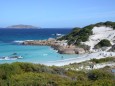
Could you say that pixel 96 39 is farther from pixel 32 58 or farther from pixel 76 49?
pixel 32 58

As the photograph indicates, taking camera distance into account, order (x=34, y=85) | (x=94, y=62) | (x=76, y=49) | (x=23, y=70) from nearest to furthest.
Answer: (x=34, y=85), (x=23, y=70), (x=94, y=62), (x=76, y=49)

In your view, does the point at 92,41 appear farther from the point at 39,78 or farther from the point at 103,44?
the point at 39,78

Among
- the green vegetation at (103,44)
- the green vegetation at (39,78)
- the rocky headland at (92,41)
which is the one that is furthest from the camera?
the green vegetation at (103,44)

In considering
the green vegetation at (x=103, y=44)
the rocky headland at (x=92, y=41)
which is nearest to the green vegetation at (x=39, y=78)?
the rocky headland at (x=92, y=41)

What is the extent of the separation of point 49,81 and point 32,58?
113 feet

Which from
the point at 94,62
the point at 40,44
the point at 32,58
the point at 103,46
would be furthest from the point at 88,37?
the point at 94,62

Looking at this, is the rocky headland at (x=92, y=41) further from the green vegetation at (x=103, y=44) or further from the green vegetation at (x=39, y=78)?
the green vegetation at (x=39, y=78)

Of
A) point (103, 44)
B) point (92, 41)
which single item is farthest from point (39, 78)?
point (92, 41)

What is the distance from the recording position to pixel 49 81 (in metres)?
15.4

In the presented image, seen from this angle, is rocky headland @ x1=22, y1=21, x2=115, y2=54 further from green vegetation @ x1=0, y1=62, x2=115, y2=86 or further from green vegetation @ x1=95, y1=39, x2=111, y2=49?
green vegetation @ x1=0, y1=62, x2=115, y2=86

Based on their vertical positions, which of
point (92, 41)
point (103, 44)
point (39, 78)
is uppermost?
point (39, 78)

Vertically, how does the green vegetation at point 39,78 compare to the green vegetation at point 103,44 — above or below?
above

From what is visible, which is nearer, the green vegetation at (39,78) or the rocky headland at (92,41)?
the green vegetation at (39,78)

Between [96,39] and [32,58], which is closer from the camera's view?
[32,58]
